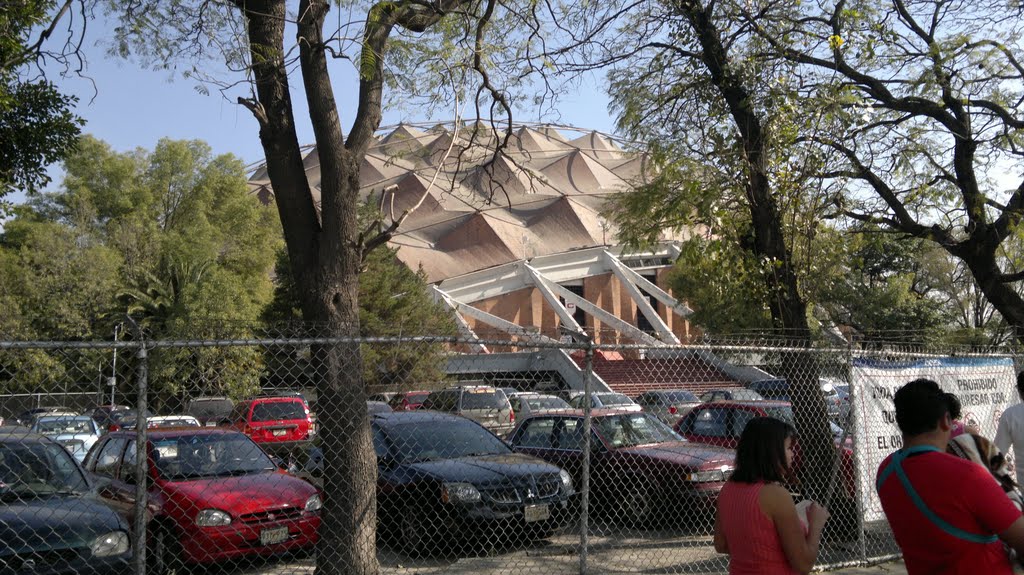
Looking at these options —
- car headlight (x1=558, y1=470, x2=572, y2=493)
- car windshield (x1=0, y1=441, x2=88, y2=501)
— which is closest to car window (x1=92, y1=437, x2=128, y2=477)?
car windshield (x1=0, y1=441, x2=88, y2=501)

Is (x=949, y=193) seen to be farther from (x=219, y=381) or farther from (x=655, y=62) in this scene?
(x=219, y=381)

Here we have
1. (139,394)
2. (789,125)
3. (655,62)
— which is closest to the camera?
(139,394)

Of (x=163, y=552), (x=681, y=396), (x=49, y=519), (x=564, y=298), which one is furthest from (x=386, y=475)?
(x=564, y=298)

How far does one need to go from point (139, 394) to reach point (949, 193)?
1135 centimetres

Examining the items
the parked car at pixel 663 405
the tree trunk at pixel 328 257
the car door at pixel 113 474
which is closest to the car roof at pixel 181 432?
the car door at pixel 113 474

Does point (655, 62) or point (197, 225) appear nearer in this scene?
point (655, 62)

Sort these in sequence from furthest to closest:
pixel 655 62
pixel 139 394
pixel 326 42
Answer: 1. pixel 655 62
2. pixel 326 42
3. pixel 139 394

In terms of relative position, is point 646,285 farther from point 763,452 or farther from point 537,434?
point 763,452

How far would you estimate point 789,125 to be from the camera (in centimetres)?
900

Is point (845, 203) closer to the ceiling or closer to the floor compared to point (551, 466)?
closer to the ceiling

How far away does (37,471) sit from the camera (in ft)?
21.1

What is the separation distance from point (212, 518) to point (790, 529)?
525 cm

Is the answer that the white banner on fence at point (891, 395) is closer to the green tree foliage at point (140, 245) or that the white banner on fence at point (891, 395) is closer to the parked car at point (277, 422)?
the parked car at point (277, 422)

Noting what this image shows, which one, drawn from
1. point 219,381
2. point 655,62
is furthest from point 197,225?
point 219,381
